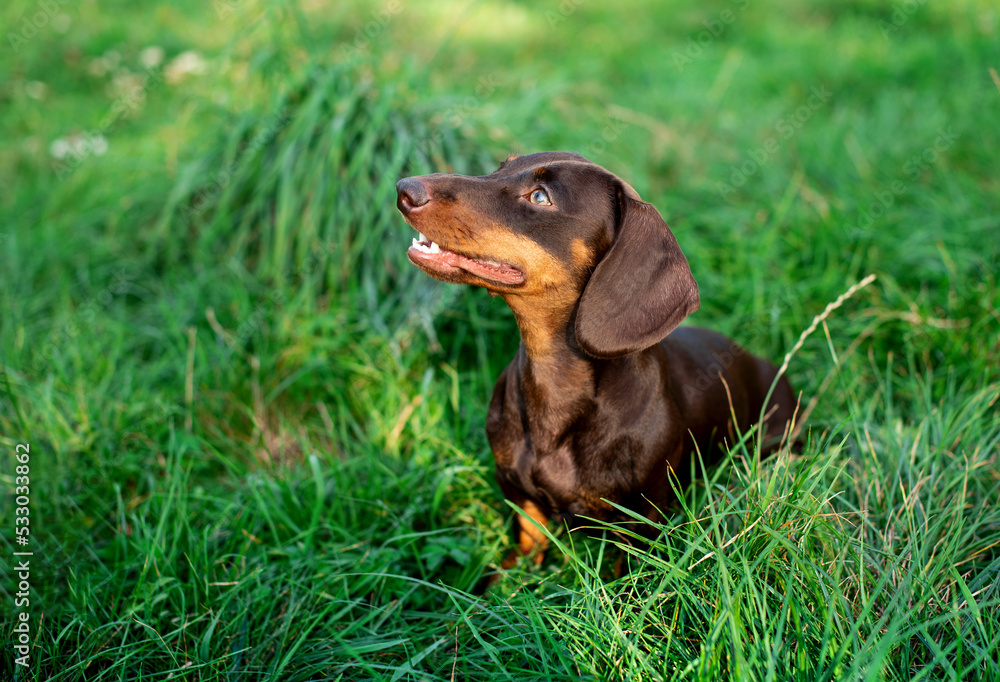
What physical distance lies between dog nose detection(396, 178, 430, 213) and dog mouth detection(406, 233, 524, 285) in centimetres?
8

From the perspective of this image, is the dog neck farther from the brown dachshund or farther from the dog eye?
the dog eye

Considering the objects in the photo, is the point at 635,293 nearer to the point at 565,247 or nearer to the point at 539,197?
the point at 565,247

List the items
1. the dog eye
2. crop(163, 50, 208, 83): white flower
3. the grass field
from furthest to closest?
crop(163, 50, 208, 83): white flower → the dog eye → the grass field

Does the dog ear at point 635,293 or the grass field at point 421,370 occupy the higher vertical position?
the dog ear at point 635,293

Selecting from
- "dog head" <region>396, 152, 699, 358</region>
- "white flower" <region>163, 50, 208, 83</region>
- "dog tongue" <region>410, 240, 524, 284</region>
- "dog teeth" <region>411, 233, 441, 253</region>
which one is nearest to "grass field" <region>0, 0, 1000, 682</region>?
"white flower" <region>163, 50, 208, 83</region>

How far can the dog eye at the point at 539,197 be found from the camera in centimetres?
178

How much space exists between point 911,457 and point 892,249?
1.58 metres

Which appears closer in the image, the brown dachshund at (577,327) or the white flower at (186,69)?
the brown dachshund at (577,327)

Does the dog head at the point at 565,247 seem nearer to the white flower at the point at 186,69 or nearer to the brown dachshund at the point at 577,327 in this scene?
the brown dachshund at the point at 577,327

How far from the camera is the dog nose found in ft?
5.57

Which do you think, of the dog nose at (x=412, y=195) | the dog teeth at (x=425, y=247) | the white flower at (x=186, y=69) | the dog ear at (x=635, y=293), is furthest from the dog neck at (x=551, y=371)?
the white flower at (x=186, y=69)

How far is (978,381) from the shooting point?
251 centimetres

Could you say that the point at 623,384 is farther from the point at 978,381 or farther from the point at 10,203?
the point at 10,203

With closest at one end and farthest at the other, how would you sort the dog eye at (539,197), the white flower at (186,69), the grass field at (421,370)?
the grass field at (421,370) → the dog eye at (539,197) → the white flower at (186,69)
